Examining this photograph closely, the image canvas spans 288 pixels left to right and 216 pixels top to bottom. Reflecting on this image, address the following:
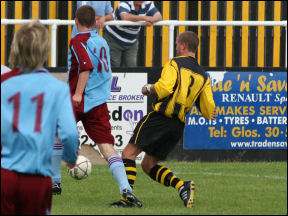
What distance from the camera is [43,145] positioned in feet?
15.4

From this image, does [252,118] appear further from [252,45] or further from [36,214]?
[36,214]

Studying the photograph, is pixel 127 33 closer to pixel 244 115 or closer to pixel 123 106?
pixel 123 106

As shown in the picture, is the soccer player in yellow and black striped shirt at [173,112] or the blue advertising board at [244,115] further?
the blue advertising board at [244,115]

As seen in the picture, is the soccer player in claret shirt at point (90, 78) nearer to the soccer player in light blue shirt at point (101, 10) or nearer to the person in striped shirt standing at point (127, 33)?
the soccer player in light blue shirt at point (101, 10)

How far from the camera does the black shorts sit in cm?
820

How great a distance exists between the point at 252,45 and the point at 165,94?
6.77 meters

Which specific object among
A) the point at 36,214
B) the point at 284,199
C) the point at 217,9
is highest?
the point at 217,9

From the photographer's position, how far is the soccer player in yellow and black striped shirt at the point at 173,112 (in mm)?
8070

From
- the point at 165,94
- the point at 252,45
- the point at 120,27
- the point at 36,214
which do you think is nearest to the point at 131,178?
the point at 165,94

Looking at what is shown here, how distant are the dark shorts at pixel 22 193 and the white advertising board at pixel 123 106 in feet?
23.3

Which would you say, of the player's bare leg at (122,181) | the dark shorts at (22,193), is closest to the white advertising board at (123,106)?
the player's bare leg at (122,181)

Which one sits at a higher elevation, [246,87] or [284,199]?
[246,87]

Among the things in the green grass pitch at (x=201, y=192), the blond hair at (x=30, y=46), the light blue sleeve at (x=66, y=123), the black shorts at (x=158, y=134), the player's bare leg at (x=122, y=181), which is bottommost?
the green grass pitch at (x=201, y=192)

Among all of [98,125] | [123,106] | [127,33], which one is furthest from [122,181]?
[127,33]
